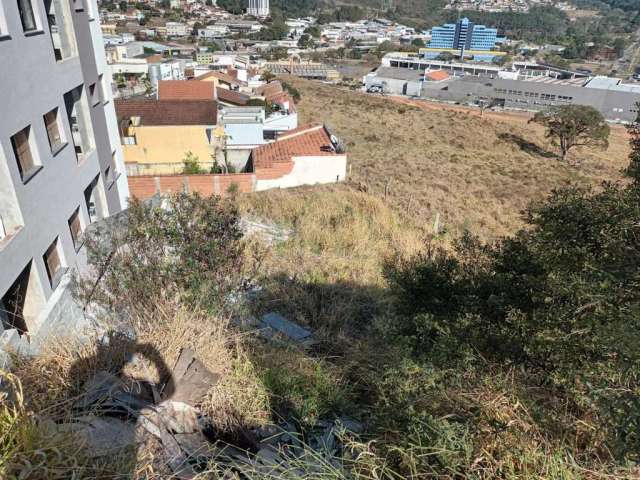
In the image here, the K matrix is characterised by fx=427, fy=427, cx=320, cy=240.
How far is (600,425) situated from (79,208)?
440 inches

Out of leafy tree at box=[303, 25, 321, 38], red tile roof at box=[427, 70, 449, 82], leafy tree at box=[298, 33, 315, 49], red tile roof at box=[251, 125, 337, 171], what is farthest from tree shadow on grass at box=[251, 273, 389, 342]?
leafy tree at box=[303, 25, 321, 38]

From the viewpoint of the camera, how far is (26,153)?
820 centimetres

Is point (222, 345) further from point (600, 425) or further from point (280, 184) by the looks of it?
point (280, 184)

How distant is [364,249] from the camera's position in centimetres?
1285

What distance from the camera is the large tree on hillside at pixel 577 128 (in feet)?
107

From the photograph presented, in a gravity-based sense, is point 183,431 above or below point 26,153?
below

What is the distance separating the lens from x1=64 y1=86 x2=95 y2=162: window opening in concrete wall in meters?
10.9

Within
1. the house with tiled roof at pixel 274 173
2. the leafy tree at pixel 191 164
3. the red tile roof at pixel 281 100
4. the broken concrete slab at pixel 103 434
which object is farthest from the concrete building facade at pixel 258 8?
the broken concrete slab at pixel 103 434

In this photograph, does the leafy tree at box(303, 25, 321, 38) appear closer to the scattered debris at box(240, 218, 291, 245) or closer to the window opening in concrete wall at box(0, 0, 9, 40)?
the scattered debris at box(240, 218, 291, 245)

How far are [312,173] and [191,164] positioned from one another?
623cm

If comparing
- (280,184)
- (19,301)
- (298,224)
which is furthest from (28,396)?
(280,184)

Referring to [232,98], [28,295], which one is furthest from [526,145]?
[28,295]

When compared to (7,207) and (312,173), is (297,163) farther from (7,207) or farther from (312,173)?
(7,207)

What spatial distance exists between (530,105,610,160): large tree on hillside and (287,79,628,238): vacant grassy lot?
1.32 metres
